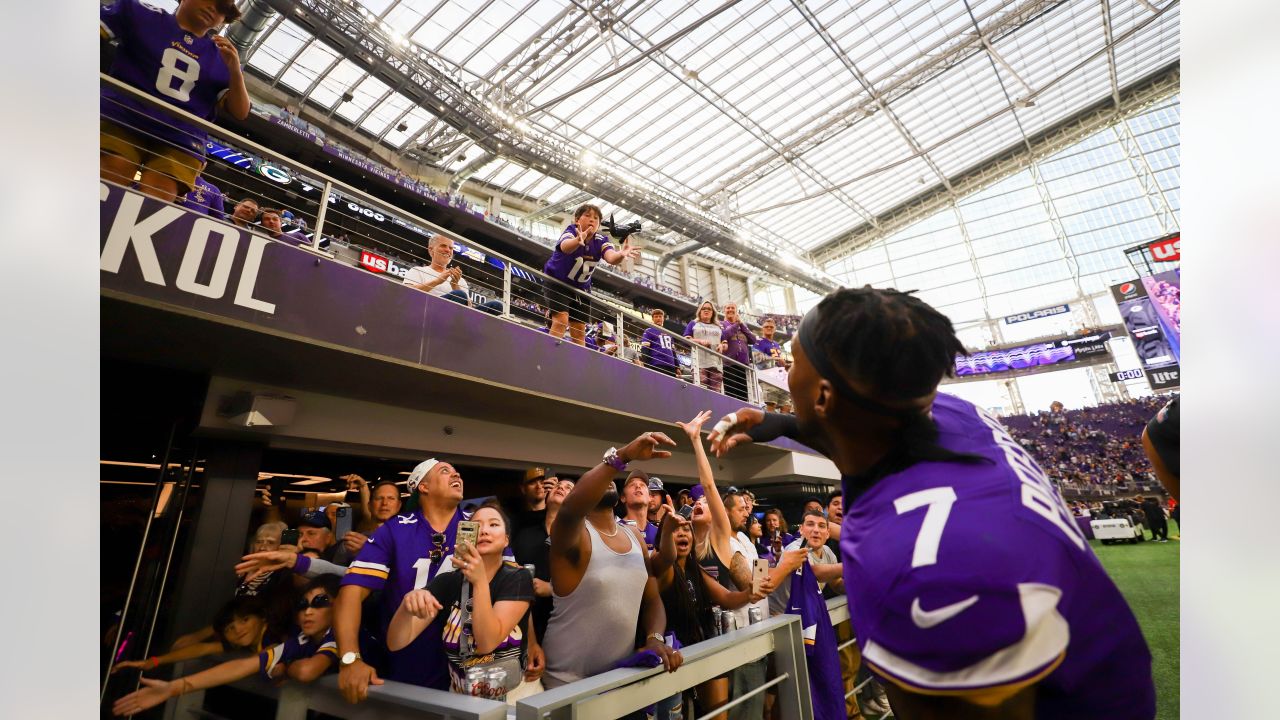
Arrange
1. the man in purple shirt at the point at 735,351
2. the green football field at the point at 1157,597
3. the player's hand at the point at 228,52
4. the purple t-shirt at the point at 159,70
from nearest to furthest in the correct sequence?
the purple t-shirt at the point at 159,70, the player's hand at the point at 228,52, the green football field at the point at 1157,597, the man in purple shirt at the point at 735,351

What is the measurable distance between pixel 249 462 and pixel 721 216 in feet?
61.6

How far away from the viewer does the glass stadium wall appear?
1071 inches

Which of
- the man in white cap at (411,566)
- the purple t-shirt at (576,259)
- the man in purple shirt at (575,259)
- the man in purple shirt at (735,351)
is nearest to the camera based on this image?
the man in white cap at (411,566)

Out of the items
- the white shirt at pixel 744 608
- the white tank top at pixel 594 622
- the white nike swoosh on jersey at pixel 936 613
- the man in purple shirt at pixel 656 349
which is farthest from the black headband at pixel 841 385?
the man in purple shirt at pixel 656 349

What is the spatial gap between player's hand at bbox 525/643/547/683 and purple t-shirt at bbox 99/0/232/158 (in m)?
3.57

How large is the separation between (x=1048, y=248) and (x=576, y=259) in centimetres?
3402

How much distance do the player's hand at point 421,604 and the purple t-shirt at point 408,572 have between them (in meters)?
0.41

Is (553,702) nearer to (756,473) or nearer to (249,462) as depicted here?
(249,462)

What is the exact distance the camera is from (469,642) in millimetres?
A: 2045

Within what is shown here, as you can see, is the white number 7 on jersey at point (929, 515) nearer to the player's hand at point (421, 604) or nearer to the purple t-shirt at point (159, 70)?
the player's hand at point (421, 604)

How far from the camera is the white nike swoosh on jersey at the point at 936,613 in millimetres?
787

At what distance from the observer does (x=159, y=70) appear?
3066 mm

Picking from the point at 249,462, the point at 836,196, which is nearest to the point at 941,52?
the point at 836,196

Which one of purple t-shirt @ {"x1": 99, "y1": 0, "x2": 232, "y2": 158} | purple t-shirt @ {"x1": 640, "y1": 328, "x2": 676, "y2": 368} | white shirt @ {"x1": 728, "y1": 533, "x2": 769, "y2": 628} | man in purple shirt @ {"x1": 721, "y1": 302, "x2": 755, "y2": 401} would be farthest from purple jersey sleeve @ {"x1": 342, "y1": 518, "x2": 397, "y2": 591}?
man in purple shirt @ {"x1": 721, "y1": 302, "x2": 755, "y2": 401}
